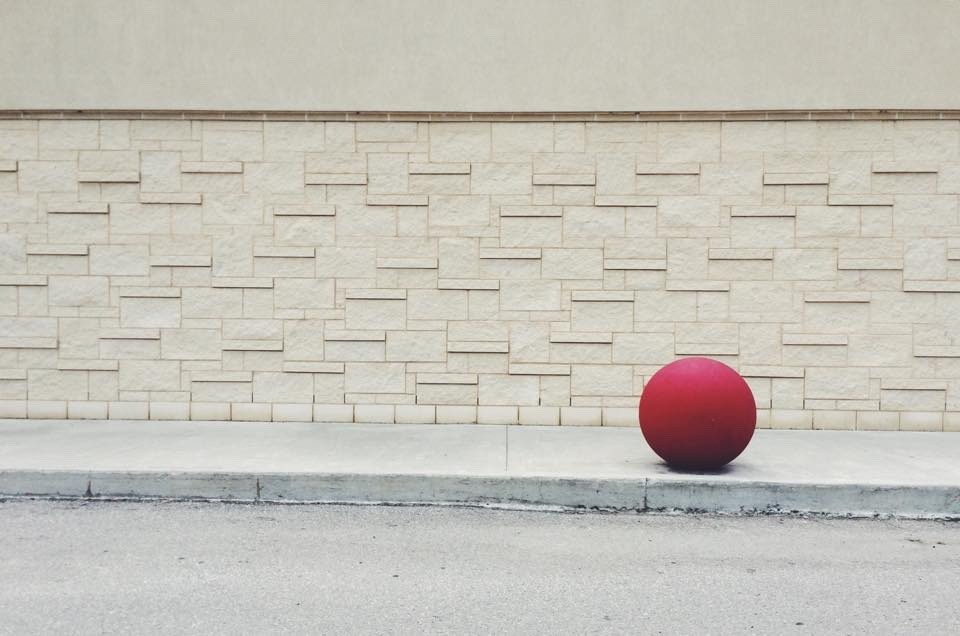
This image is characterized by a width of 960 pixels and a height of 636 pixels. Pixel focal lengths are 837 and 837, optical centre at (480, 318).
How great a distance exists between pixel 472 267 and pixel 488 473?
3341mm

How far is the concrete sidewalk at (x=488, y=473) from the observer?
6137 millimetres

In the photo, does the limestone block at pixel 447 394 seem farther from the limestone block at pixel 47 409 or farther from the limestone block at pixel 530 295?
the limestone block at pixel 47 409

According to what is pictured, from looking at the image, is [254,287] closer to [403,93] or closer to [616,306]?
[403,93]

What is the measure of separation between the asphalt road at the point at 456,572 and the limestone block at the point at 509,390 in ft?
10.2

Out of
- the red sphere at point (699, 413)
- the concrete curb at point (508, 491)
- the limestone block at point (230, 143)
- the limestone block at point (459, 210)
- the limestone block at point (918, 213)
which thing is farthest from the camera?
the limestone block at point (230, 143)

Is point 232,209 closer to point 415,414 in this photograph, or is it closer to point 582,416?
point 415,414

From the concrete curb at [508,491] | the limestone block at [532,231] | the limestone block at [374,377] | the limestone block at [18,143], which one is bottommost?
the concrete curb at [508,491]

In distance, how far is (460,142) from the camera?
925 centimetres

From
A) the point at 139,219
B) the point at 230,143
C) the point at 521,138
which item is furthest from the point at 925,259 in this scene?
the point at 139,219

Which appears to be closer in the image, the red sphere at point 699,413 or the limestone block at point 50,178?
the red sphere at point 699,413

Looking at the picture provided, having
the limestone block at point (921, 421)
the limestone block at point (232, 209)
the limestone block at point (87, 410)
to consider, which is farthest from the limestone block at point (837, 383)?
the limestone block at point (87, 410)

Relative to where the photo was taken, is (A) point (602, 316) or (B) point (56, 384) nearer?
(A) point (602, 316)

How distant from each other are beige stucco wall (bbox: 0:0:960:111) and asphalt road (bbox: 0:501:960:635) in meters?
4.97

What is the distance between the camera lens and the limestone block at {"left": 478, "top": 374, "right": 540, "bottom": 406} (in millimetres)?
9195
